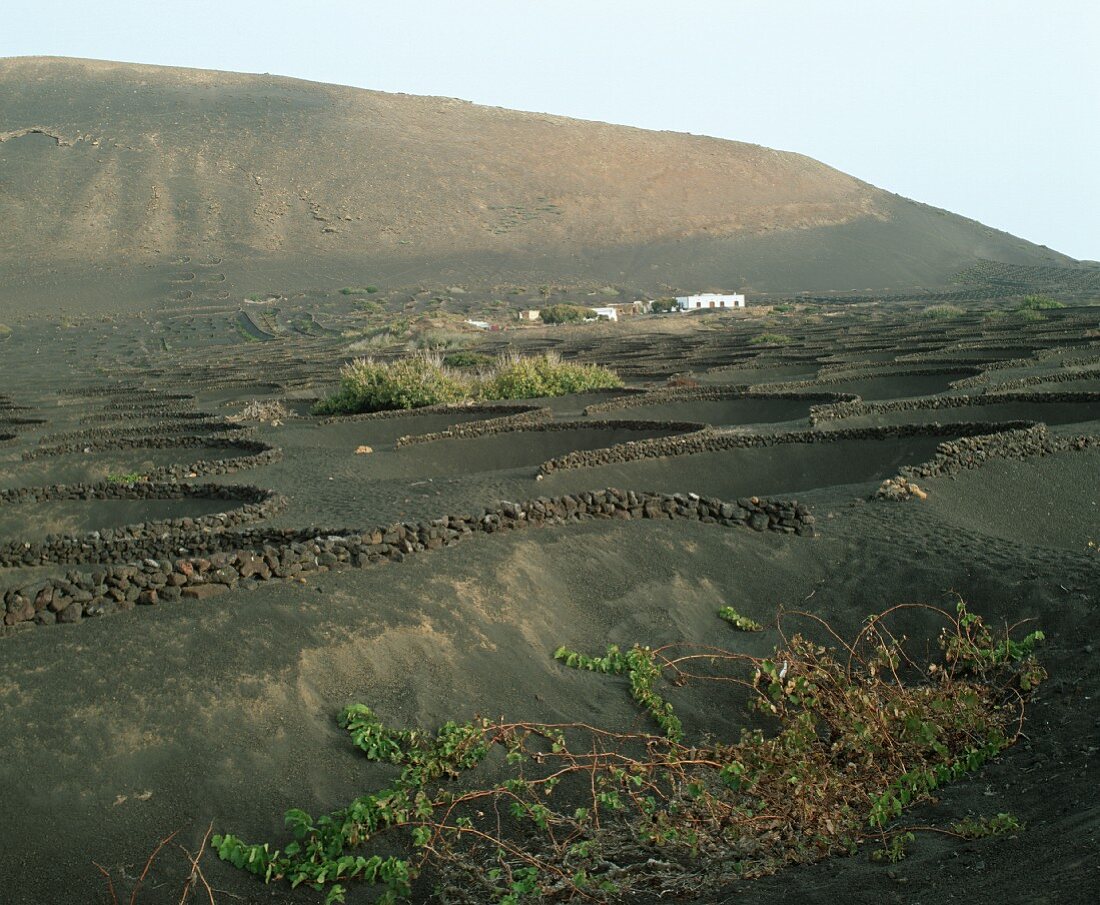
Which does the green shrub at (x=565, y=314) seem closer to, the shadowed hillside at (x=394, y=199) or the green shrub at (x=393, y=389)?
the shadowed hillside at (x=394, y=199)

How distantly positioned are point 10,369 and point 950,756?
58.4 m

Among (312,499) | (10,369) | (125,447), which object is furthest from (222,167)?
(312,499)

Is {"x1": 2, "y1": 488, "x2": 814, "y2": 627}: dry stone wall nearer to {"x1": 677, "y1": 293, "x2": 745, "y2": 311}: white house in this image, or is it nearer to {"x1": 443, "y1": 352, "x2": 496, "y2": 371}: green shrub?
{"x1": 443, "y1": 352, "x2": 496, "y2": 371}: green shrub

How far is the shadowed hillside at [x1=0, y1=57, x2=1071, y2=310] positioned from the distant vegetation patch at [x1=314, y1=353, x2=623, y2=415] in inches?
2455

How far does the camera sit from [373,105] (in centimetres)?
13062

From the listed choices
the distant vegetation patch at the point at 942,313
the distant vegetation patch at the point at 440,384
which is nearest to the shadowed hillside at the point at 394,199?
the distant vegetation patch at the point at 942,313

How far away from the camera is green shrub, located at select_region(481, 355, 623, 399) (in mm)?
31531

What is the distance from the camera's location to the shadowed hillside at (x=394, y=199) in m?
97.4

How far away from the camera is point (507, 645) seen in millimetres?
8859

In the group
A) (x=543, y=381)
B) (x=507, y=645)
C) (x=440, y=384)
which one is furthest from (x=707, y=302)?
(x=507, y=645)

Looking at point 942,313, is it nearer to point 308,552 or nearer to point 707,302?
point 707,302

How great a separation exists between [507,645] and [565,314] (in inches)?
2779

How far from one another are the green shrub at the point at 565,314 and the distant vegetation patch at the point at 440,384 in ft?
148

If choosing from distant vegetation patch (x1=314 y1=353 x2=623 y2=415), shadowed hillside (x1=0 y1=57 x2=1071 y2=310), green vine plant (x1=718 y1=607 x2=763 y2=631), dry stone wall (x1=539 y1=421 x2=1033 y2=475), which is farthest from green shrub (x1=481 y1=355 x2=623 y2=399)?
shadowed hillside (x1=0 y1=57 x2=1071 y2=310)
